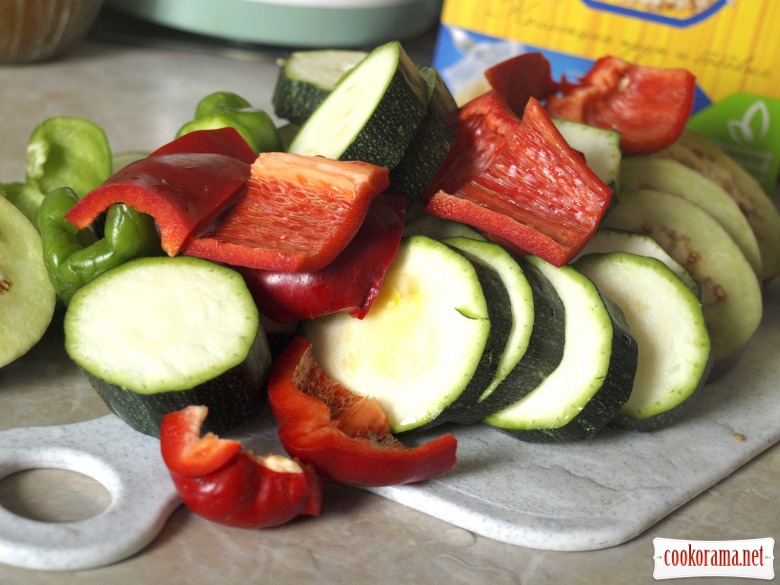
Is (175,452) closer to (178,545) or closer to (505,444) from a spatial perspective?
(178,545)

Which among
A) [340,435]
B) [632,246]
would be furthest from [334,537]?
[632,246]

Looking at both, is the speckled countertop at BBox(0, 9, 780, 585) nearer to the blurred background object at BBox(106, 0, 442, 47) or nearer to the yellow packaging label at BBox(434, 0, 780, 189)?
the yellow packaging label at BBox(434, 0, 780, 189)

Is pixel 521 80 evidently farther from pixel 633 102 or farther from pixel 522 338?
pixel 522 338

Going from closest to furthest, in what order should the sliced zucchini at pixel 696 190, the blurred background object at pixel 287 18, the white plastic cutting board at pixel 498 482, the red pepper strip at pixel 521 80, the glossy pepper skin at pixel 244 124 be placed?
the white plastic cutting board at pixel 498 482 < the glossy pepper skin at pixel 244 124 < the red pepper strip at pixel 521 80 < the sliced zucchini at pixel 696 190 < the blurred background object at pixel 287 18

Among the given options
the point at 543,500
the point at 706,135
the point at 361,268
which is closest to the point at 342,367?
the point at 361,268

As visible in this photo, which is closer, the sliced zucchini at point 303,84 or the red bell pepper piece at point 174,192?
the red bell pepper piece at point 174,192

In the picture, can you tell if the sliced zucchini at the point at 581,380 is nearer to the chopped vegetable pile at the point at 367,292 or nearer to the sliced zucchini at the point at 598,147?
the chopped vegetable pile at the point at 367,292

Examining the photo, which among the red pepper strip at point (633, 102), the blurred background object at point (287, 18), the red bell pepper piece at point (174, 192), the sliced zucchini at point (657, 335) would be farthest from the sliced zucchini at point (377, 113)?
the blurred background object at point (287, 18)
